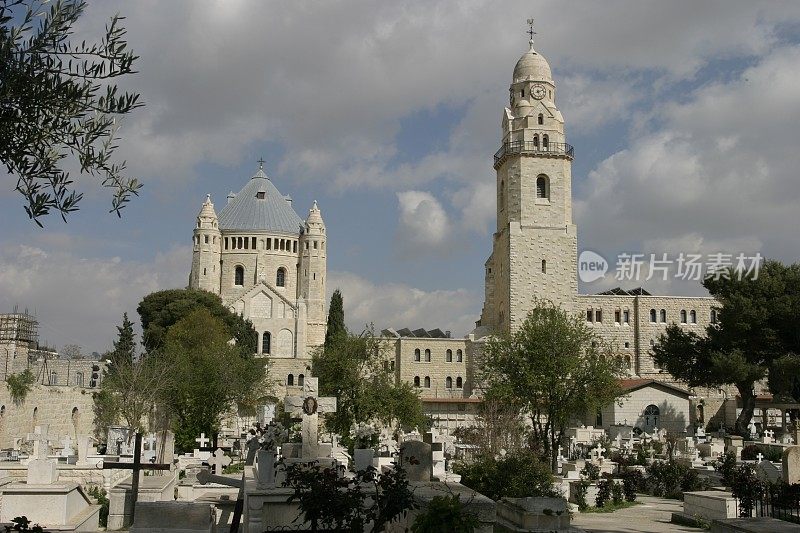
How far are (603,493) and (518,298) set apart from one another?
3533 cm

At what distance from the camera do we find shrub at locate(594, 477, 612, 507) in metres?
17.6

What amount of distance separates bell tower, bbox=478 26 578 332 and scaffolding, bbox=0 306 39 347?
103ft

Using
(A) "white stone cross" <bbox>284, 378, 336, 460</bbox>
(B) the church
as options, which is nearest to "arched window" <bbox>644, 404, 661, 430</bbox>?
(B) the church

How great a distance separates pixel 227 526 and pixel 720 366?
34.7 metres

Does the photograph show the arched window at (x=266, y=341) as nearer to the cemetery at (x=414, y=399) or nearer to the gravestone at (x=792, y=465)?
the cemetery at (x=414, y=399)

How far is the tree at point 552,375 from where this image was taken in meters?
26.2

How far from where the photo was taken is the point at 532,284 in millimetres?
53281

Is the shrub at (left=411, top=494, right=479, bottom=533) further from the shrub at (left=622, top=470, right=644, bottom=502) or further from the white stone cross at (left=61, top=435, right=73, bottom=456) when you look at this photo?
the white stone cross at (left=61, top=435, right=73, bottom=456)

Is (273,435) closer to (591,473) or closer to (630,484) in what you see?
(630,484)

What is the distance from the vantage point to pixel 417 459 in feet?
33.8

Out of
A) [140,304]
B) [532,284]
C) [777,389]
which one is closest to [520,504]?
[777,389]

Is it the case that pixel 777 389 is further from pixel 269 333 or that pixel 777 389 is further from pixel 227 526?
pixel 269 333

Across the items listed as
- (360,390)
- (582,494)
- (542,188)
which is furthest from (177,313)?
(582,494)

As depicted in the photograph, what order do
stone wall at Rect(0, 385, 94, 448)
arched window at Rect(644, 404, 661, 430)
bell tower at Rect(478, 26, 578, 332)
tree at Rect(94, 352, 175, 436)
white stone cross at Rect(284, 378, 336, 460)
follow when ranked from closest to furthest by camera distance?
white stone cross at Rect(284, 378, 336, 460) < stone wall at Rect(0, 385, 94, 448) < tree at Rect(94, 352, 175, 436) < arched window at Rect(644, 404, 661, 430) < bell tower at Rect(478, 26, 578, 332)
